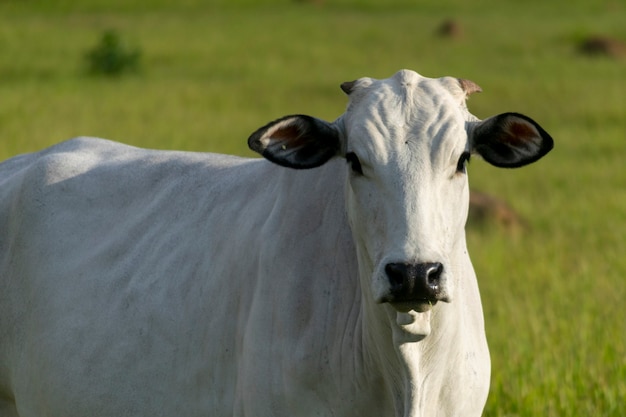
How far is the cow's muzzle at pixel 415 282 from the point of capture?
3121 millimetres

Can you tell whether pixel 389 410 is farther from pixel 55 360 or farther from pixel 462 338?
pixel 55 360

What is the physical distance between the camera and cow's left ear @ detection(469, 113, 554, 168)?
3.62 metres

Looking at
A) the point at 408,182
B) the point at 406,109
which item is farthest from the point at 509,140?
the point at 408,182

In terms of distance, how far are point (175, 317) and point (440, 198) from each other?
1.26 meters

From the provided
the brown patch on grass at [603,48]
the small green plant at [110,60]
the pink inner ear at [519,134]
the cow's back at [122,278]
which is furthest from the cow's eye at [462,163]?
the brown patch on grass at [603,48]

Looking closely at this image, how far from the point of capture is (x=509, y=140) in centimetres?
371

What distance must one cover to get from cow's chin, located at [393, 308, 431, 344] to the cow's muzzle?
0.20 meters

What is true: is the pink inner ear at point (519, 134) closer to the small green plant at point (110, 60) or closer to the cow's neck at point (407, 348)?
the cow's neck at point (407, 348)

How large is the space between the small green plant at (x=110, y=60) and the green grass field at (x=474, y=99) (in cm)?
47

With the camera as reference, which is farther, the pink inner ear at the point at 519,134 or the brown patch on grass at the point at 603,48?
the brown patch on grass at the point at 603,48

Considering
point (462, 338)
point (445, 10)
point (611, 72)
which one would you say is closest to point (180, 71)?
point (611, 72)

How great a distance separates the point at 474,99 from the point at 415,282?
18.8 meters

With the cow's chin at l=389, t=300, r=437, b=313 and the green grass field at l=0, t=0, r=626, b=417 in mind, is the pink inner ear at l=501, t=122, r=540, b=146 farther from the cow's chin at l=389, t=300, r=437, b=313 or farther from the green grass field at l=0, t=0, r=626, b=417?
the green grass field at l=0, t=0, r=626, b=417

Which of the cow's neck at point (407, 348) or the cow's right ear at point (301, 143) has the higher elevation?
the cow's right ear at point (301, 143)
